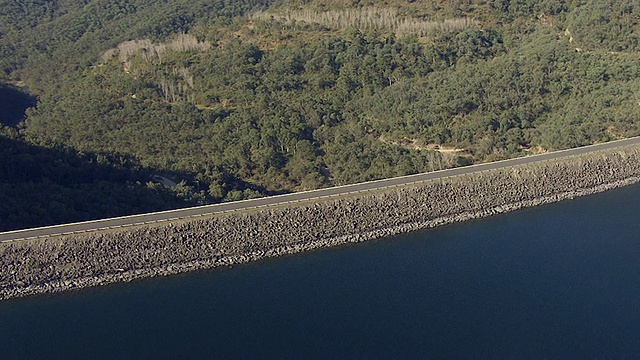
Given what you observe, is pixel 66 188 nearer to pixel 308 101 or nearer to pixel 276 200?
pixel 276 200

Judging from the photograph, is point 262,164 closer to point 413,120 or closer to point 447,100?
point 413,120

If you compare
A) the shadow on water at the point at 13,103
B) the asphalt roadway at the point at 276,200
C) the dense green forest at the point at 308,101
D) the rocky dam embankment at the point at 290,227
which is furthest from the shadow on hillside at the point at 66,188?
the shadow on water at the point at 13,103

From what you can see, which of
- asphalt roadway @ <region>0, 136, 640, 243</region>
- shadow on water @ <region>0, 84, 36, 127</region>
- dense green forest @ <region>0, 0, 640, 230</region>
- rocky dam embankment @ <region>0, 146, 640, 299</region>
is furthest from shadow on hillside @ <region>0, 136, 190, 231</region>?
shadow on water @ <region>0, 84, 36, 127</region>

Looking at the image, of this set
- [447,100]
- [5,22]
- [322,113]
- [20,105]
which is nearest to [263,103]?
[322,113]

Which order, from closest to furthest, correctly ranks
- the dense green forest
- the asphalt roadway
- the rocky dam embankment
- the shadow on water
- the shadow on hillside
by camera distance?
the rocky dam embankment → the asphalt roadway → the shadow on hillside → the dense green forest → the shadow on water

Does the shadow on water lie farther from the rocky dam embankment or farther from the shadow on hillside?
the rocky dam embankment

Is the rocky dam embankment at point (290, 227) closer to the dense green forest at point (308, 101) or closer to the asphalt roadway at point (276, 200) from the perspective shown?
the asphalt roadway at point (276, 200)
